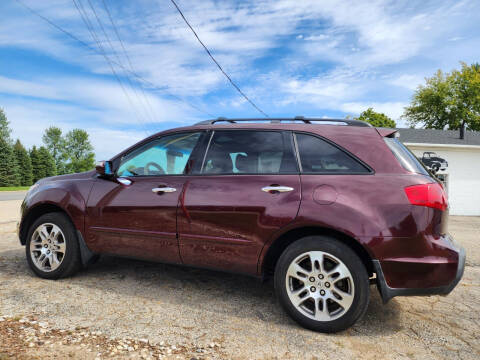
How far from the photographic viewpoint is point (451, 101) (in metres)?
41.5

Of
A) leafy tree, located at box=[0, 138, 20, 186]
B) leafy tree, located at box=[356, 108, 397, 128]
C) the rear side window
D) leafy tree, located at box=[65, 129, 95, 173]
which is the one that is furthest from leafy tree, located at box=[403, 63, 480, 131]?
leafy tree, located at box=[65, 129, 95, 173]

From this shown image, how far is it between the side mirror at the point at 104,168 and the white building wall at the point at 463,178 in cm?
1538

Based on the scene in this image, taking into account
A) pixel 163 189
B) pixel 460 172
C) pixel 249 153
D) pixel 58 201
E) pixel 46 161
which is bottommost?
pixel 460 172

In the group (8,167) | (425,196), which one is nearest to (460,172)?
(425,196)

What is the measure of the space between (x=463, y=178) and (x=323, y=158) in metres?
16.2

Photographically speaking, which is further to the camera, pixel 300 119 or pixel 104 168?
pixel 104 168

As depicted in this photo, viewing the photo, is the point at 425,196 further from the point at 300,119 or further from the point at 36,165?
the point at 36,165

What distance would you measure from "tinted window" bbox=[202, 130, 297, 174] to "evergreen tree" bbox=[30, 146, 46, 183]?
62.5 metres

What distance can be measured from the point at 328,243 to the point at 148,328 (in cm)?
152

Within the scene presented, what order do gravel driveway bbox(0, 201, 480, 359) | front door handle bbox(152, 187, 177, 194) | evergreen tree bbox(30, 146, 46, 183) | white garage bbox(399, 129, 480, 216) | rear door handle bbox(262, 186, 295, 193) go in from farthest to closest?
evergreen tree bbox(30, 146, 46, 183), white garage bbox(399, 129, 480, 216), front door handle bbox(152, 187, 177, 194), rear door handle bbox(262, 186, 295, 193), gravel driveway bbox(0, 201, 480, 359)

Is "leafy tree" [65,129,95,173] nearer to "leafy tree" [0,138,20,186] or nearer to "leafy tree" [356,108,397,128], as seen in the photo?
"leafy tree" [0,138,20,186]

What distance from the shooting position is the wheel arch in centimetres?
265

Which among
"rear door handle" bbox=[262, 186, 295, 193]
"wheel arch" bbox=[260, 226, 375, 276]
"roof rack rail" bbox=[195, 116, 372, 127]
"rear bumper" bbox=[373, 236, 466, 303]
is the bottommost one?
"rear bumper" bbox=[373, 236, 466, 303]

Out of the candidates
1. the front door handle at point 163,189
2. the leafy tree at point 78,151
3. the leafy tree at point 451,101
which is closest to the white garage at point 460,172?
the front door handle at point 163,189
